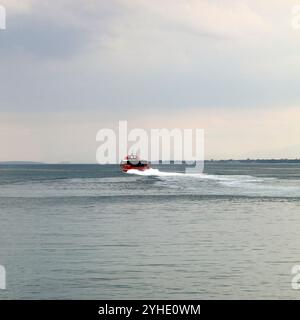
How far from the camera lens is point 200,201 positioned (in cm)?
6538

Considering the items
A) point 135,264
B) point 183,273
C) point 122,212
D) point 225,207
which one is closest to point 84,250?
point 135,264

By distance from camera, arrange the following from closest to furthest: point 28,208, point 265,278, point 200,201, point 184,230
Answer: point 265,278 < point 184,230 < point 28,208 < point 200,201

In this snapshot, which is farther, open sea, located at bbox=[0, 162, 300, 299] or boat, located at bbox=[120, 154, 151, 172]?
boat, located at bbox=[120, 154, 151, 172]

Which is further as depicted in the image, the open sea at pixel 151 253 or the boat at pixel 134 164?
the boat at pixel 134 164

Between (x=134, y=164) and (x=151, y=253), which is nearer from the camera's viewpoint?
(x=151, y=253)

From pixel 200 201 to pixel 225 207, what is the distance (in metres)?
7.95
